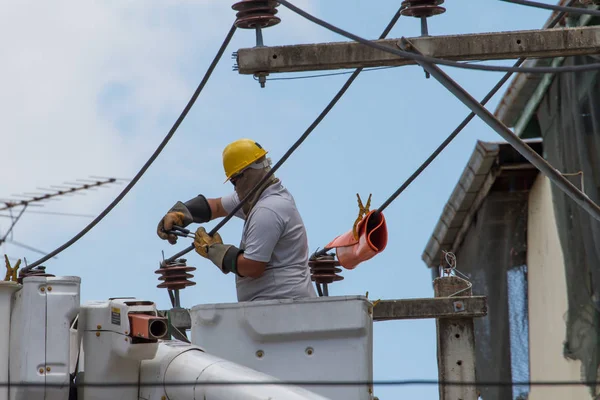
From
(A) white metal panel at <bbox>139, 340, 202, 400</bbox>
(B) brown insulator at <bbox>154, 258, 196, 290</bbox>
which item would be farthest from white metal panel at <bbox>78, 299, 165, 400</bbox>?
(B) brown insulator at <bbox>154, 258, 196, 290</bbox>

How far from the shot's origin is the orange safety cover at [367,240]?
7883 mm

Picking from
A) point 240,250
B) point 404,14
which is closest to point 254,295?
point 240,250

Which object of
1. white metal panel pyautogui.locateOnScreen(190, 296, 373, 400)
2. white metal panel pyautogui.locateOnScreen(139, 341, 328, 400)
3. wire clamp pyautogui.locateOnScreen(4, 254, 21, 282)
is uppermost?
wire clamp pyautogui.locateOnScreen(4, 254, 21, 282)

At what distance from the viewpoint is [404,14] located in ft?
25.0

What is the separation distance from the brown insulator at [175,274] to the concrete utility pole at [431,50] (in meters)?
1.86

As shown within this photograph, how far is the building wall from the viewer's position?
1315 cm

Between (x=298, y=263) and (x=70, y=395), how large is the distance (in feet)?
5.70

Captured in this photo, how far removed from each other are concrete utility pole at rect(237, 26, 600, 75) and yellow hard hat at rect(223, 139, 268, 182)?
21.6 inches

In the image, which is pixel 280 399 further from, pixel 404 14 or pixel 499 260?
pixel 499 260

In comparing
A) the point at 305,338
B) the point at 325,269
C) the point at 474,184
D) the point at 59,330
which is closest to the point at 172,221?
the point at 325,269

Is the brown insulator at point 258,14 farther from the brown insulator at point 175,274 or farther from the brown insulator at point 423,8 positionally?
the brown insulator at point 175,274

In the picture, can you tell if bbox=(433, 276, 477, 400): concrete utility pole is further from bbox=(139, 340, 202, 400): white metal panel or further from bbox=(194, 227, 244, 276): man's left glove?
bbox=(139, 340, 202, 400): white metal panel

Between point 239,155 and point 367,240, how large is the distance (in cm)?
98

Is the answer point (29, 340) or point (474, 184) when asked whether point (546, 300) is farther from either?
point (29, 340)
